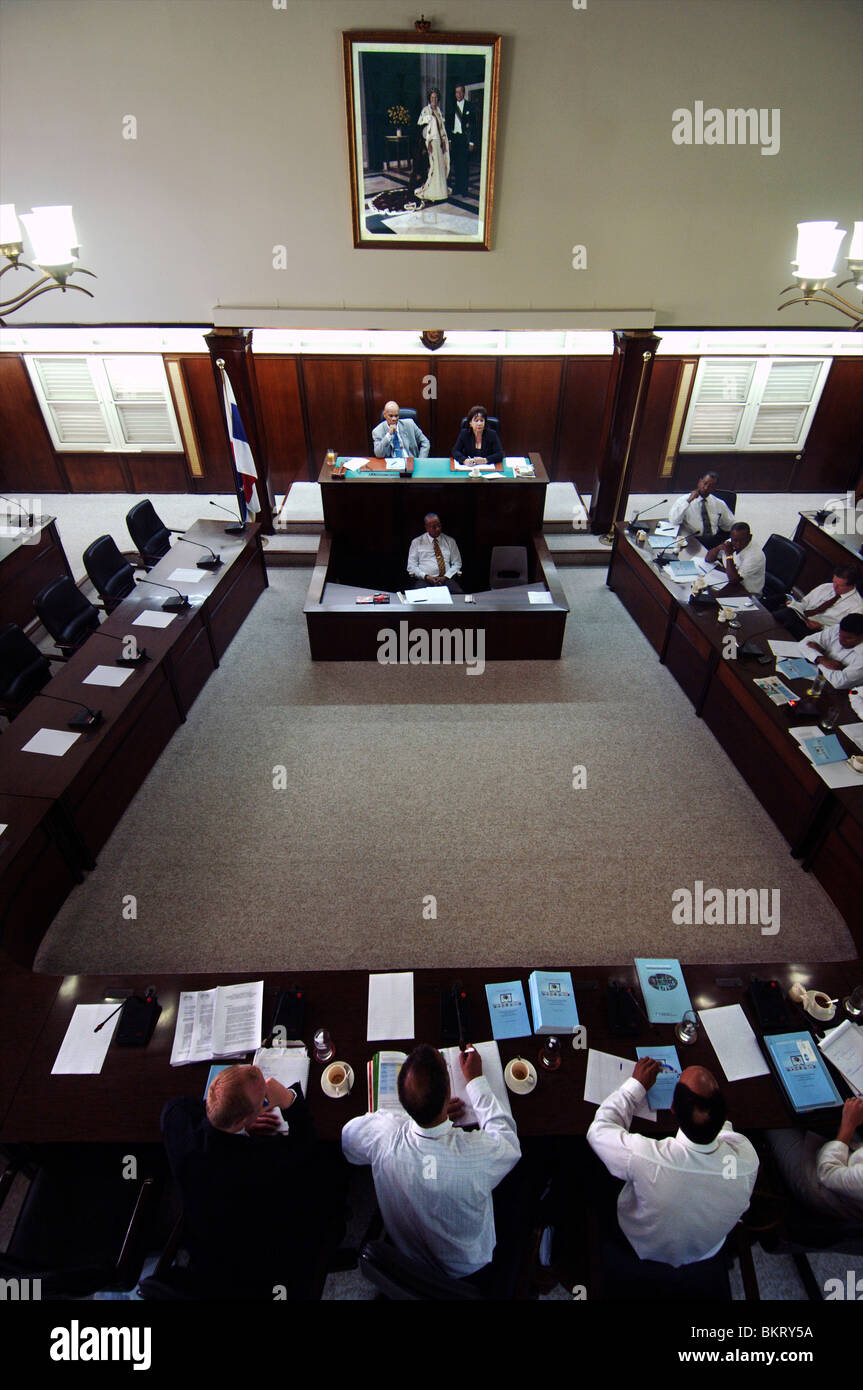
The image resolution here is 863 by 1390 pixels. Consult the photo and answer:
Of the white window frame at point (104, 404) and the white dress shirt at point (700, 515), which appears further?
the white window frame at point (104, 404)

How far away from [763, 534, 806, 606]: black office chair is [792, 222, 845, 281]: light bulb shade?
2.34 metres

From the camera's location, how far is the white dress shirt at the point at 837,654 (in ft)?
14.8

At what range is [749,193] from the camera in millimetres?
5680

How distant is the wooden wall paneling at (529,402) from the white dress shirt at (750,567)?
3.59m

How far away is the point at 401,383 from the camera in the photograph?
26.5ft

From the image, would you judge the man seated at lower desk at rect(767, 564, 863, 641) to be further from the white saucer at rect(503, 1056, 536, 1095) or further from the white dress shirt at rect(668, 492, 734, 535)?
the white saucer at rect(503, 1056, 536, 1095)

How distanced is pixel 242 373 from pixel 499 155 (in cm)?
294

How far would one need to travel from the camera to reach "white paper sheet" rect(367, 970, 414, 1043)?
2717 millimetres

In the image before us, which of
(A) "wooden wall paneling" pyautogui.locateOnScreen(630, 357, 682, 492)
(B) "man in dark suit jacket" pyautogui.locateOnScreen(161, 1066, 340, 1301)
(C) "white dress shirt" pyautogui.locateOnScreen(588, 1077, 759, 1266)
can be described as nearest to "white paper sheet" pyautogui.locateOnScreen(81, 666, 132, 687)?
(B) "man in dark suit jacket" pyautogui.locateOnScreen(161, 1066, 340, 1301)

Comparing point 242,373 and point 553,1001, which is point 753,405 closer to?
point 242,373

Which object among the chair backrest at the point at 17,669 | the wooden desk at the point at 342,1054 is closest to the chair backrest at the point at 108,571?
the chair backrest at the point at 17,669

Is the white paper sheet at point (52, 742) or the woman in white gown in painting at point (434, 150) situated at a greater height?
the woman in white gown in painting at point (434, 150)

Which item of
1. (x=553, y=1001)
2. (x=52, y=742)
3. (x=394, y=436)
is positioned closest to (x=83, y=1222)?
(x=553, y=1001)

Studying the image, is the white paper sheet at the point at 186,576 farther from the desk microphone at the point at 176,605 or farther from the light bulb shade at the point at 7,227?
the light bulb shade at the point at 7,227
